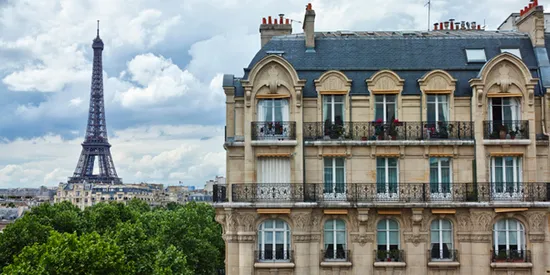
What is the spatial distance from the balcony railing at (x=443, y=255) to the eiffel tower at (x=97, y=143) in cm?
15218

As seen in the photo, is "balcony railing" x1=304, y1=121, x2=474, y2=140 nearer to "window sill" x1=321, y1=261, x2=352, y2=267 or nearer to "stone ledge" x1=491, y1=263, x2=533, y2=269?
"window sill" x1=321, y1=261, x2=352, y2=267

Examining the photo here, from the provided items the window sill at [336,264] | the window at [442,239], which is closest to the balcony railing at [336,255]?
the window sill at [336,264]

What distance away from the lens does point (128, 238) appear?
41.8 meters

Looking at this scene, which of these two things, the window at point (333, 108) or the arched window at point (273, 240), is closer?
the arched window at point (273, 240)

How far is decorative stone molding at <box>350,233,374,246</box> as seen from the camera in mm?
30078

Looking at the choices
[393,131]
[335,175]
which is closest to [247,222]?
[335,175]

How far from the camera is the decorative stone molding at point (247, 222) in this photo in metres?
30.1

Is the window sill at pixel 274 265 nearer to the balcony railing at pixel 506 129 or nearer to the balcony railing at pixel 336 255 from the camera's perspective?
the balcony railing at pixel 336 255

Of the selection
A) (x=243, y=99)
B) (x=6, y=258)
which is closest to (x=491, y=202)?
(x=243, y=99)

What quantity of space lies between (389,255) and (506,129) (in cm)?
783

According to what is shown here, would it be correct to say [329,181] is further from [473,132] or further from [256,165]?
[473,132]

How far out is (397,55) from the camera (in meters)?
32.0

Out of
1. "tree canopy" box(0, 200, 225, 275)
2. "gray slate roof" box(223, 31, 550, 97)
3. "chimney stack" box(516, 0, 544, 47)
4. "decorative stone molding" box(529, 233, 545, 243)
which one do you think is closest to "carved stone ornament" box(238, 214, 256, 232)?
"gray slate roof" box(223, 31, 550, 97)

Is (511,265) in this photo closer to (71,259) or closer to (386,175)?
(386,175)
